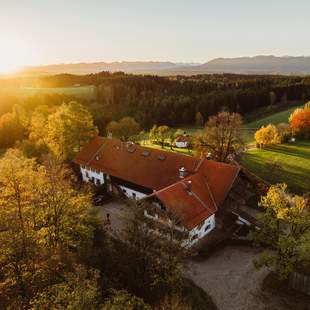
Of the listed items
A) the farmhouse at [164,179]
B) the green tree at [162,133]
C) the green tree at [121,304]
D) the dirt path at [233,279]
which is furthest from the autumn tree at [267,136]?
the green tree at [121,304]

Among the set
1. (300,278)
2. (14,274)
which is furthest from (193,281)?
(14,274)

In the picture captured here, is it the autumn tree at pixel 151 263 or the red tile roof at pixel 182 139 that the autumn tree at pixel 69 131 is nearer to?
the red tile roof at pixel 182 139

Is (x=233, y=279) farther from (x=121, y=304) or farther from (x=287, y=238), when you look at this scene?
(x=121, y=304)

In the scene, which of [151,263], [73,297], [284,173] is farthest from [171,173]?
[73,297]

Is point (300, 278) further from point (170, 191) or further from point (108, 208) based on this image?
point (108, 208)

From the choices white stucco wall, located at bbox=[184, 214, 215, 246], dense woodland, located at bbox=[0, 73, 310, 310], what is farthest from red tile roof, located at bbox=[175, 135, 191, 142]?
white stucco wall, located at bbox=[184, 214, 215, 246]

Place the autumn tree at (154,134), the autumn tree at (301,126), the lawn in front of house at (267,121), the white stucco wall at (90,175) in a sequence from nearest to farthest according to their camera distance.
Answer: the white stucco wall at (90,175) → the autumn tree at (301,126) → the autumn tree at (154,134) → the lawn in front of house at (267,121)
